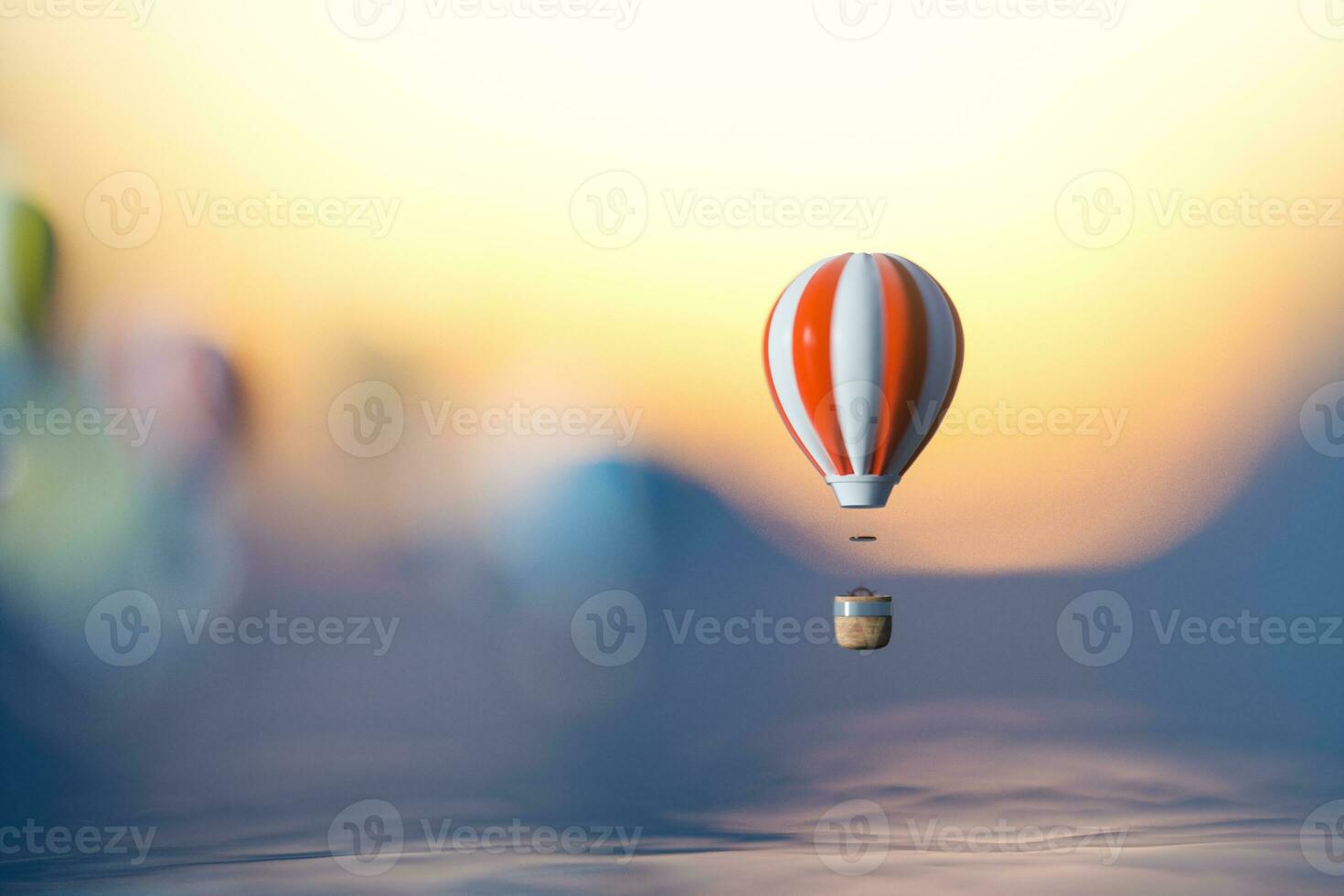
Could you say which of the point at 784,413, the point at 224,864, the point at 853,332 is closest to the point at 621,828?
the point at 224,864

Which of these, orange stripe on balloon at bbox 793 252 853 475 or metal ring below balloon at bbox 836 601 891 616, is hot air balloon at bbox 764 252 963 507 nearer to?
orange stripe on balloon at bbox 793 252 853 475

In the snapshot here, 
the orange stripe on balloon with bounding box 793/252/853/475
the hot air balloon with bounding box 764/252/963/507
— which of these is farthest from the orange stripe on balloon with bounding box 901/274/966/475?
the orange stripe on balloon with bounding box 793/252/853/475

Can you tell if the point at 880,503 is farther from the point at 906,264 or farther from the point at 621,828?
the point at 621,828

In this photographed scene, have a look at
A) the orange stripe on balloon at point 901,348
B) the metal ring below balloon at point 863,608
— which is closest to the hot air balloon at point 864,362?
the orange stripe on balloon at point 901,348

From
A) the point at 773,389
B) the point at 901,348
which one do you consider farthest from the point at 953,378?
the point at 773,389

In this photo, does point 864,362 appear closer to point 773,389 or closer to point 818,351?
point 818,351

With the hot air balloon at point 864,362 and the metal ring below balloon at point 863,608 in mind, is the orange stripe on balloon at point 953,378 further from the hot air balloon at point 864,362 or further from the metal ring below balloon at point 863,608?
the metal ring below balloon at point 863,608
